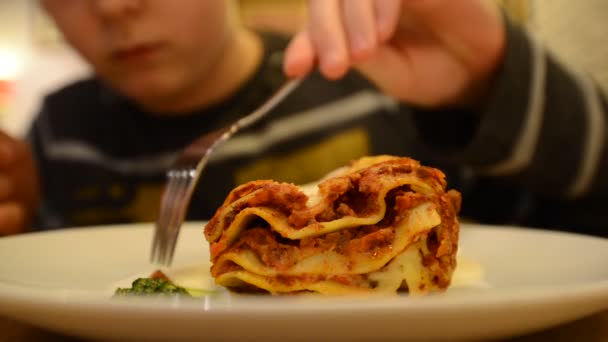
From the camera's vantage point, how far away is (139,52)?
1.53 metres

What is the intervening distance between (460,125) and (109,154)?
1077 mm

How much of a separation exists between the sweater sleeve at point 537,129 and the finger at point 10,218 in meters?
0.90

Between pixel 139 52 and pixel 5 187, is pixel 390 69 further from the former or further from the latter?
pixel 5 187

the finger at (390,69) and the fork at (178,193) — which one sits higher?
the finger at (390,69)

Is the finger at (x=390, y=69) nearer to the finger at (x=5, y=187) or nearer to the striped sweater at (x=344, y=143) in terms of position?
the striped sweater at (x=344, y=143)

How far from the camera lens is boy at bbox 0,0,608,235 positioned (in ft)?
4.10

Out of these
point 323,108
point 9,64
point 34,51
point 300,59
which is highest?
point 300,59

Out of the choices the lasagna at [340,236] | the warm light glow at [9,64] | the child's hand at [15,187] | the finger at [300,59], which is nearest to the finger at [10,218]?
the child's hand at [15,187]

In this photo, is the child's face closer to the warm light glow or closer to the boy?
the boy

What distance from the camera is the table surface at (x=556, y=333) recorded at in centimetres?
50


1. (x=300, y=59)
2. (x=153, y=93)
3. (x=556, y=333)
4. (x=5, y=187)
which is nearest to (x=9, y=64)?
(x=153, y=93)

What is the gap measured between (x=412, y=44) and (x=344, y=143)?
497 millimetres

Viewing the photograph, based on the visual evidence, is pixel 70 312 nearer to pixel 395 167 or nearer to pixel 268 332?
pixel 268 332

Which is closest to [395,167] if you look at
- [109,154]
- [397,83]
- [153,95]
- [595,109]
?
[397,83]
